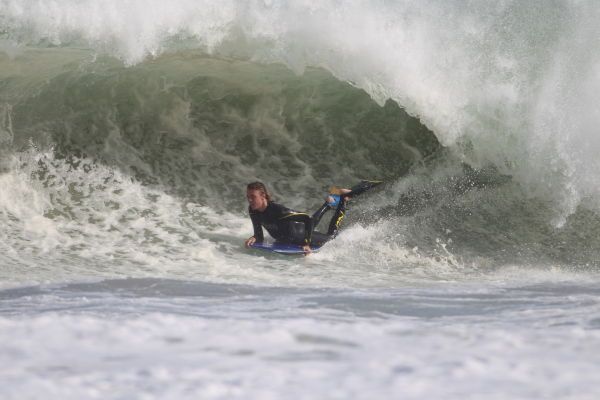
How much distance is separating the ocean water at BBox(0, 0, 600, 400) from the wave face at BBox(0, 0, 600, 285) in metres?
0.02

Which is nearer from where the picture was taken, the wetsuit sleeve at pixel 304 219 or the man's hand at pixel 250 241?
the wetsuit sleeve at pixel 304 219

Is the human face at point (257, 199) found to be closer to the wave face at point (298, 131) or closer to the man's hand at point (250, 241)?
the man's hand at point (250, 241)

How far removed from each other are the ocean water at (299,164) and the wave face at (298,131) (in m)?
0.02

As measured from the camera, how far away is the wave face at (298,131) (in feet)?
26.2

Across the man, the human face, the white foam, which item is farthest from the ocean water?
the human face

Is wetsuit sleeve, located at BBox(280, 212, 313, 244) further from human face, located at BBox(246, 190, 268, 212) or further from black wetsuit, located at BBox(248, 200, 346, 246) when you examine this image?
human face, located at BBox(246, 190, 268, 212)

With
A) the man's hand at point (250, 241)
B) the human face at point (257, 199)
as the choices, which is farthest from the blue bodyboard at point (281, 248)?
the human face at point (257, 199)

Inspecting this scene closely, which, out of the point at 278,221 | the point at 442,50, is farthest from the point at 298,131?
the point at 278,221

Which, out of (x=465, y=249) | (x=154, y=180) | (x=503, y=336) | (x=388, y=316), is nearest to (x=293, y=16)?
(x=154, y=180)

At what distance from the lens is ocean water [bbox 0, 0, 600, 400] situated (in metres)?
5.51

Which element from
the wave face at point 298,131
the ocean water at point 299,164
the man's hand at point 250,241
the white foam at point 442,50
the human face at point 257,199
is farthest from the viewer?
the white foam at point 442,50

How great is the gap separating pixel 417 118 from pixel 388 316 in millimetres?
4654

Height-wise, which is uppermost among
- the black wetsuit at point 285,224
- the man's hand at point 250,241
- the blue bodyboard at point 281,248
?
the black wetsuit at point 285,224

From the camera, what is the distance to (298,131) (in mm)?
9727
